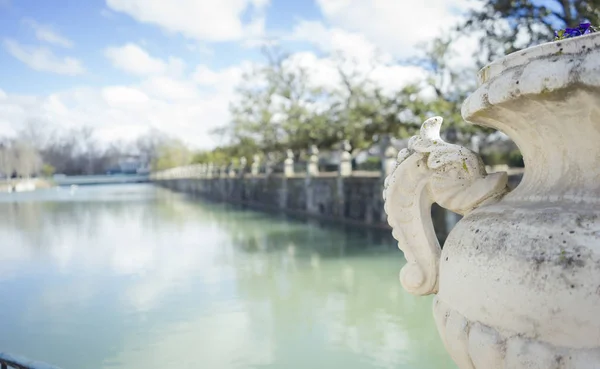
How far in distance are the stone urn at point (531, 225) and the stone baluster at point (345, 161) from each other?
1374cm

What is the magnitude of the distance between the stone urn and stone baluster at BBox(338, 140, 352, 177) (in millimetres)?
13737

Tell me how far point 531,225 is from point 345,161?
48.2 ft

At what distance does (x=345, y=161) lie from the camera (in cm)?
1617

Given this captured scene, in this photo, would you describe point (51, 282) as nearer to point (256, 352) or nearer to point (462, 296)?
point (256, 352)

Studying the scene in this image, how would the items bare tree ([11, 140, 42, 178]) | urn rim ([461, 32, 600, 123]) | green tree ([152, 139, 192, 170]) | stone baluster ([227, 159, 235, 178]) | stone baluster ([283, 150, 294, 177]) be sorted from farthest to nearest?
green tree ([152, 139, 192, 170]), bare tree ([11, 140, 42, 178]), stone baluster ([227, 159, 235, 178]), stone baluster ([283, 150, 294, 177]), urn rim ([461, 32, 600, 123])

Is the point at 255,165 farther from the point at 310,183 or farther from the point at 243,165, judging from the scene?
the point at 310,183

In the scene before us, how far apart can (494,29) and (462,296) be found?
10241mm

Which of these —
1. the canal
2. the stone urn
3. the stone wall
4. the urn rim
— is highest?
the urn rim

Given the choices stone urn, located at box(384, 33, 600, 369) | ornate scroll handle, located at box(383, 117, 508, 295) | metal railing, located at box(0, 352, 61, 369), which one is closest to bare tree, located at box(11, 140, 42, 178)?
metal railing, located at box(0, 352, 61, 369)

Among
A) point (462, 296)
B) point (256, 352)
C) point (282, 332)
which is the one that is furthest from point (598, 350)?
point (282, 332)

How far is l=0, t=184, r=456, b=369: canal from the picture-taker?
4.46 m

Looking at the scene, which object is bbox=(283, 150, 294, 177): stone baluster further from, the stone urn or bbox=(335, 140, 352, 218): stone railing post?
the stone urn

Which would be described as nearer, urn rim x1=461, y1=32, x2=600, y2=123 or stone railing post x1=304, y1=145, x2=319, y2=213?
urn rim x1=461, y1=32, x2=600, y2=123

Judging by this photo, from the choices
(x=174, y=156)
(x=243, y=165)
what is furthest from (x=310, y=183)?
(x=174, y=156)
